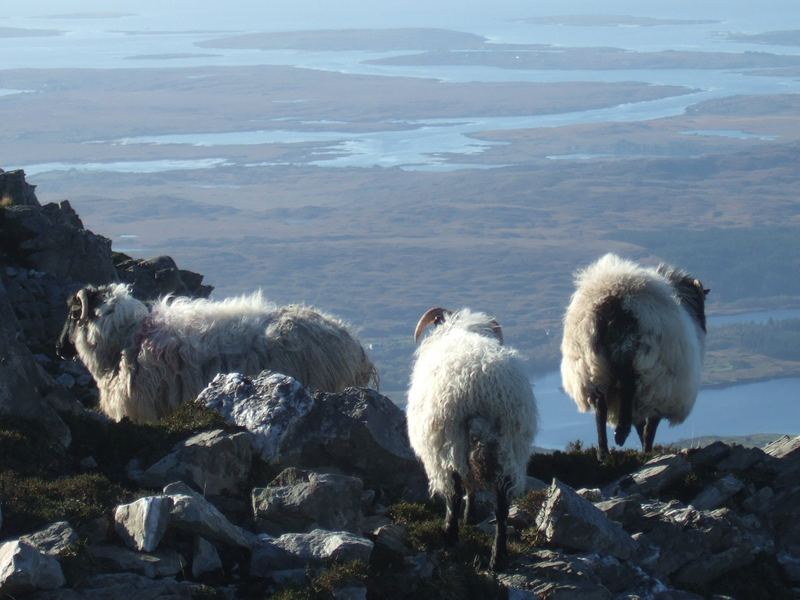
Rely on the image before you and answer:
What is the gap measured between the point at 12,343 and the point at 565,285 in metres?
112

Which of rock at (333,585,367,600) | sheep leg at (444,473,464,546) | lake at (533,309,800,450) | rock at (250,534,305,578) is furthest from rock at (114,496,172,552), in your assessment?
lake at (533,309,800,450)

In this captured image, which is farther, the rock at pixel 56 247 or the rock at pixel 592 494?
the rock at pixel 56 247

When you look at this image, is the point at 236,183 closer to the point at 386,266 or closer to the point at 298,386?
the point at 386,266

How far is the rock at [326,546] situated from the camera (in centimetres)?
771

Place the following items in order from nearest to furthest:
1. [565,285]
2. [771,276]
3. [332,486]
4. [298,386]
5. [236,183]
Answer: [332,486], [298,386], [771,276], [565,285], [236,183]

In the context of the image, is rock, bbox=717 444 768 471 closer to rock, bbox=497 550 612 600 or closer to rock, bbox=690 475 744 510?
rock, bbox=690 475 744 510

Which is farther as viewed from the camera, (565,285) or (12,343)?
(565,285)

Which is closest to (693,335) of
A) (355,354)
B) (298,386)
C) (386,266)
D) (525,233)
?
(355,354)

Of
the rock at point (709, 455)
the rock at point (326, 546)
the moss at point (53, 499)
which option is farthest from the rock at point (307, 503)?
the rock at point (709, 455)

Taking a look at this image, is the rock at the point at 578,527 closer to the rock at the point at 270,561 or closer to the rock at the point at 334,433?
the rock at the point at 334,433

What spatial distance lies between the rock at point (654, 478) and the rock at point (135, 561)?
13.2 ft

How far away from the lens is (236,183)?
580 feet

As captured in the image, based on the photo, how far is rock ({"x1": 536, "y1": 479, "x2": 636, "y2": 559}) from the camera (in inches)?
338

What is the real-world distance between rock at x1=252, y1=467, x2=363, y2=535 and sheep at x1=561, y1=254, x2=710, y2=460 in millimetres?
3786
